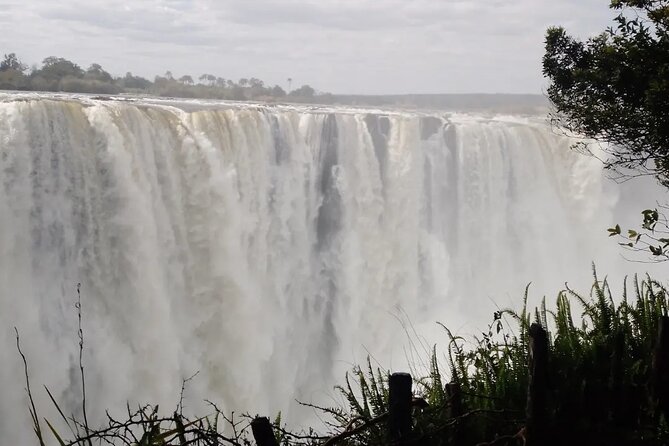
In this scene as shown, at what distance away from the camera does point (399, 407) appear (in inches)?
90.1

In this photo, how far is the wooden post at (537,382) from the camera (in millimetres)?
2484

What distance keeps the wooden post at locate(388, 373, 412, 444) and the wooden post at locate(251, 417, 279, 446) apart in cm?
43

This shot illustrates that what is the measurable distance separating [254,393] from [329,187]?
4546mm

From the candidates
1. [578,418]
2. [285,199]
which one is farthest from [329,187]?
[578,418]

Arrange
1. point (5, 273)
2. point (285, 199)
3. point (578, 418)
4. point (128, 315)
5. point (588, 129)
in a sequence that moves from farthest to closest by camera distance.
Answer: point (285, 199) < point (128, 315) < point (5, 273) < point (588, 129) < point (578, 418)

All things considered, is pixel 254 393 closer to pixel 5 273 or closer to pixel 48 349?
pixel 48 349

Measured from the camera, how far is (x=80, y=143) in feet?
32.1

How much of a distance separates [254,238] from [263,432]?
1080cm

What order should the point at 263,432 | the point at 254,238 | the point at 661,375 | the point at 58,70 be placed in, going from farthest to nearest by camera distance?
the point at 58,70
the point at 254,238
the point at 661,375
the point at 263,432

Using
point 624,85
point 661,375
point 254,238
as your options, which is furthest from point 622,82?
point 254,238

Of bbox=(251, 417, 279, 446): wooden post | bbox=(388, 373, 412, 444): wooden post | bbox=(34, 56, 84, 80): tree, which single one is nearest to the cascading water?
bbox=(388, 373, 412, 444): wooden post

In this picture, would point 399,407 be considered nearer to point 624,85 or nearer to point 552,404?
point 552,404

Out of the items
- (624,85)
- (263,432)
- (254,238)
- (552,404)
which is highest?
(624,85)

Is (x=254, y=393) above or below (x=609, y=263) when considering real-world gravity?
below
